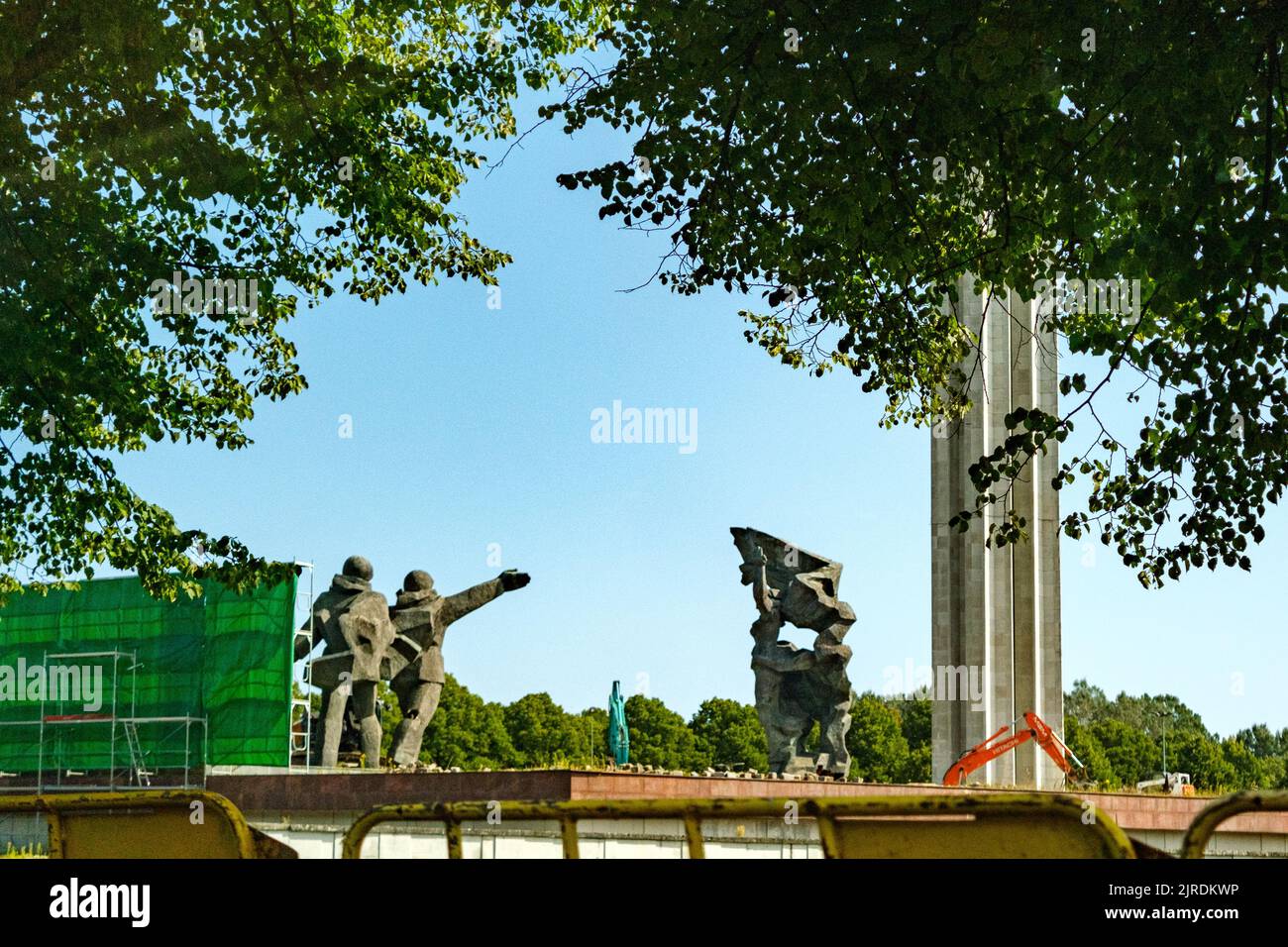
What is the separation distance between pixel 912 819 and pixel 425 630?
19923 mm

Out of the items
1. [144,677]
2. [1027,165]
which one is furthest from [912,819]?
[144,677]

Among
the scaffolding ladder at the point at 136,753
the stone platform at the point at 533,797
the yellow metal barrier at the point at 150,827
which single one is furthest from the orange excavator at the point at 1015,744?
the yellow metal barrier at the point at 150,827

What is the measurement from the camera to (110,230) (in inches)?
643

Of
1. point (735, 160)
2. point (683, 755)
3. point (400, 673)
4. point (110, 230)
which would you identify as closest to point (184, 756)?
point (400, 673)

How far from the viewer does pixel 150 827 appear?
15.1 ft

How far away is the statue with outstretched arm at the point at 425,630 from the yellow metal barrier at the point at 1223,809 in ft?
65.9

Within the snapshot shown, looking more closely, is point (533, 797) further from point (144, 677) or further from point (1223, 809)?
point (144, 677)

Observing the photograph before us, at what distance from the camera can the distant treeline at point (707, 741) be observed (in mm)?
73375

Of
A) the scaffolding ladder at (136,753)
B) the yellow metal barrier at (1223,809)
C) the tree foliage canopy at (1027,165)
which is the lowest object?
the scaffolding ladder at (136,753)

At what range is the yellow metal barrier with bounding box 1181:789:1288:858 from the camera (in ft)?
10.8

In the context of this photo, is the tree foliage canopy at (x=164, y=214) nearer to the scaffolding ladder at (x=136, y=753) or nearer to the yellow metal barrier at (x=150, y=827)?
the yellow metal barrier at (x=150, y=827)

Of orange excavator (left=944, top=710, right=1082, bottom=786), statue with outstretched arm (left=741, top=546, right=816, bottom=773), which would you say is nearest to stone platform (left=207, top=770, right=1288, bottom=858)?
statue with outstretched arm (left=741, top=546, right=816, bottom=773)
